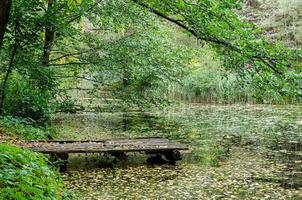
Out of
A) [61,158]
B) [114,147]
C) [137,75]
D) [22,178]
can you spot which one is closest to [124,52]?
[137,75]

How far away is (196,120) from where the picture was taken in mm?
17688

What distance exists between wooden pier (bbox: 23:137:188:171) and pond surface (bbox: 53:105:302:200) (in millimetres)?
321

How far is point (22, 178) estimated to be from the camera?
392 centimetres

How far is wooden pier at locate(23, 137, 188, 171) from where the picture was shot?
9.27 m

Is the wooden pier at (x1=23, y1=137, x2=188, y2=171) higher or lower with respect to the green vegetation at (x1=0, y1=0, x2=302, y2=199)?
lower

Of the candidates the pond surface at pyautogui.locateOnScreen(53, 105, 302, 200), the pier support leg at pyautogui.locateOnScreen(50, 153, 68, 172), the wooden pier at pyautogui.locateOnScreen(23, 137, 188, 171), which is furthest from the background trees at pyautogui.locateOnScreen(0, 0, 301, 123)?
the pier support leg at pyautogui.locateOnScreen(50, 153, 68, 172)

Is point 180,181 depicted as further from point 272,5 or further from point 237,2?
point 272,5

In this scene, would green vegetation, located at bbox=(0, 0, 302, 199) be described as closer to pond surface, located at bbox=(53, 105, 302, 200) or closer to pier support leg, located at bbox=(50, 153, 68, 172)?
pond surface, located at bbox=(53, 105, 302, 200)

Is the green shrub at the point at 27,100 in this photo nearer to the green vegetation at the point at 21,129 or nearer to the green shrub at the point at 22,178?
the green vegetation at the point at 21,129

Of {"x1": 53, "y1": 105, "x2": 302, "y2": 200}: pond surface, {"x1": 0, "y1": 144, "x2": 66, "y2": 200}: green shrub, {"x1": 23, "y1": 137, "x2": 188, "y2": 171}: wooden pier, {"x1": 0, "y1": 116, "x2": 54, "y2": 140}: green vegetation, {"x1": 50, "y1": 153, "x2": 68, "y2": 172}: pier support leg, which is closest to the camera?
{"x1": 0, "y1": 144, "x2": 66, "y2": 200}: green shrub

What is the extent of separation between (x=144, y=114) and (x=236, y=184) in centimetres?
1320

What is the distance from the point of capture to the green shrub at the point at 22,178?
11.7 ft

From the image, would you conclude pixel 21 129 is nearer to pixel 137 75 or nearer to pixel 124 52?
pixel 124 52

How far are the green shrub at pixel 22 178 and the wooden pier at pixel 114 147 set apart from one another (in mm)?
4137
